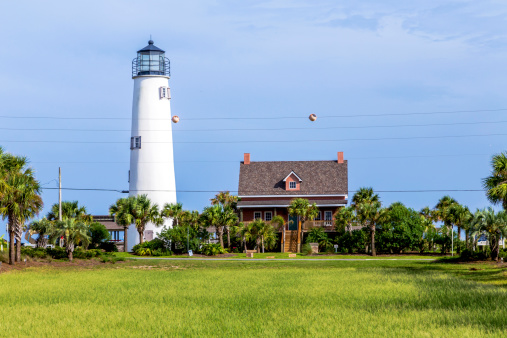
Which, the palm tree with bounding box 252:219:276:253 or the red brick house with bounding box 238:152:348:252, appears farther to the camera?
the red brick house with bounding box 238:152:348:252

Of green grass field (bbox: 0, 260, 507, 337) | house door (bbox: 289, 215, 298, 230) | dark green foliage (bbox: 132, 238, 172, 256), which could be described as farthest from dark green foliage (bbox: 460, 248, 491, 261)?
house door (bbox: 289, 215, 298, 230)

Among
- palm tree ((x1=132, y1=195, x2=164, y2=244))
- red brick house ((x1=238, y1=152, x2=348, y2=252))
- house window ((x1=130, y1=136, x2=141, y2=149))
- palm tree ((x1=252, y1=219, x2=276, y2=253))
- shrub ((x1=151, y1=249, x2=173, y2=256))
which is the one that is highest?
house window ((x1=130, y1=136, x2=141, y2=149))

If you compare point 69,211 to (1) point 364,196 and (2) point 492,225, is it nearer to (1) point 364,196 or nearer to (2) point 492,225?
(1) point 364,196

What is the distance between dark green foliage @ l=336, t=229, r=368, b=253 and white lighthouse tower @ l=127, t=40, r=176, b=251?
1675 centimetres

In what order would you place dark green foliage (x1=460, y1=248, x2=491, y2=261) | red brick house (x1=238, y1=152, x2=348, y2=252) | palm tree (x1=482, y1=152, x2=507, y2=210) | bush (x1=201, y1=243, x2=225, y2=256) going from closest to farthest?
palm tree (x1=482, y1=152, x2=507, y2=210) → dark green foliage (x1=460, y1=248, x2=491, y2=261) → bush (x1=201, y1=243, x2=225, y2=256) → red brick house (x1=238, y1=152, x2=348, y2=252)

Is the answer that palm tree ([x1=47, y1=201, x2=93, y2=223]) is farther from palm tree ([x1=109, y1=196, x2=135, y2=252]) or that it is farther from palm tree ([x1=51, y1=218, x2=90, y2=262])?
palm tree ([x1=51, y1=218, x2=90, y2=262])

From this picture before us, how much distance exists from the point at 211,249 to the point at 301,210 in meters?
10.3

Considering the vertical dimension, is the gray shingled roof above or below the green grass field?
above

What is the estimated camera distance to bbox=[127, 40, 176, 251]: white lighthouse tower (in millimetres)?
73562

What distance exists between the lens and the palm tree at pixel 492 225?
5188cm

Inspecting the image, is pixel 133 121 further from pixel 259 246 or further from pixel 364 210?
pixel 364 210

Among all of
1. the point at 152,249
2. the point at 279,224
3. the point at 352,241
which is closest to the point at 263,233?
the point at 279,224

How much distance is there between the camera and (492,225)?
5228 cm

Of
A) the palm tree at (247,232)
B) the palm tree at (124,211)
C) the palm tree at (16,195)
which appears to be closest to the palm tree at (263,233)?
the palm tree at (247,232)
